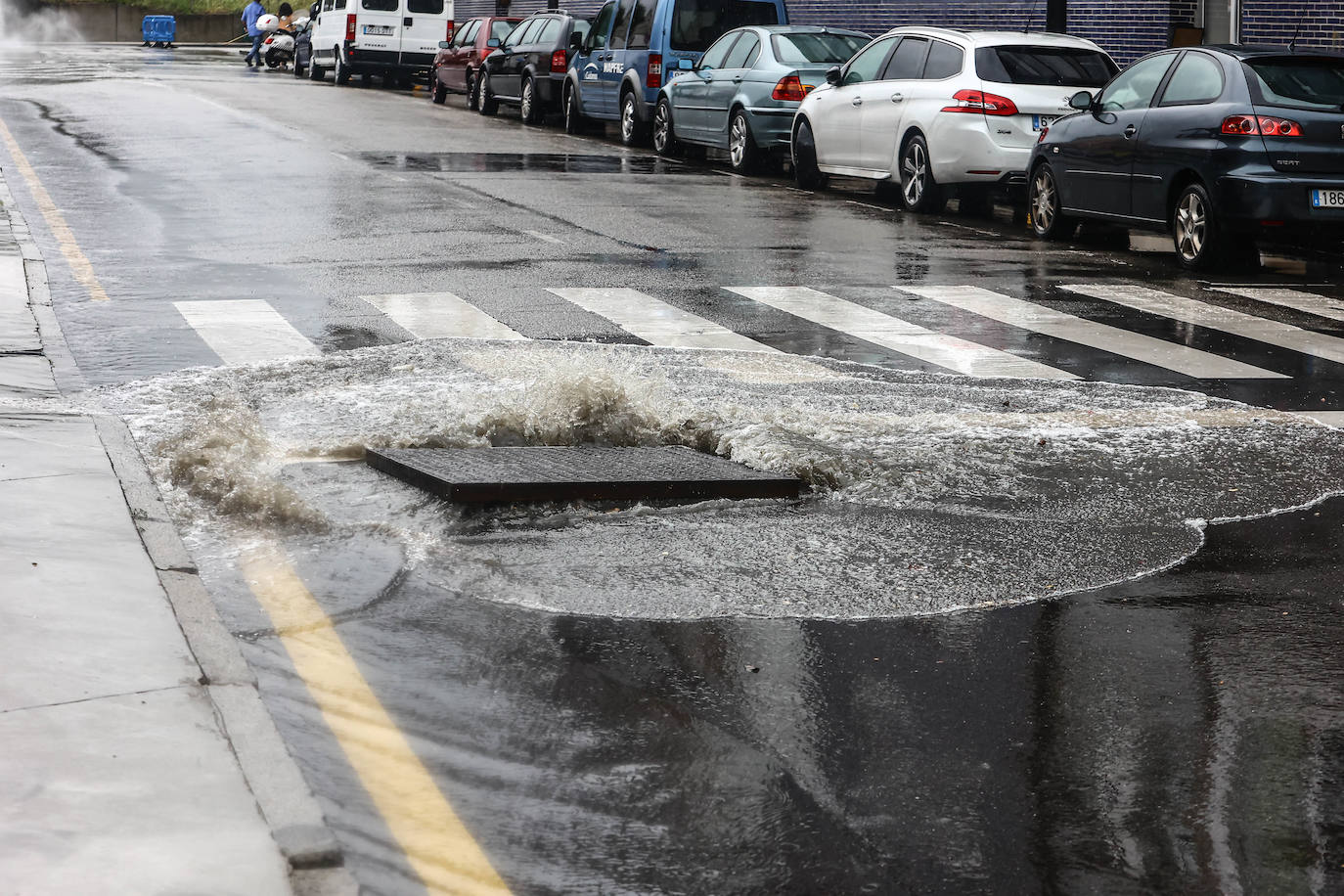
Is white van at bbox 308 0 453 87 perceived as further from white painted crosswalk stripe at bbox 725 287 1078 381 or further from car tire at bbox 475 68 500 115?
white painted crosswalk stripe at bbox 725 287 1078 381

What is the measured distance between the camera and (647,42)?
25.7m

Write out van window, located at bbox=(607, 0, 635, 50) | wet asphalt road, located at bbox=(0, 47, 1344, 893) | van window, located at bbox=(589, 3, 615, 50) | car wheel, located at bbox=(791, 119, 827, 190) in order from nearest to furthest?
wet asphalt road, located at bbox=(0, 47, 1344, 893) < car wheel, located at bbox=(791, 119, 827, 190) < van window, located at bbox=(607, 0, 635, 50) < van window, located at bbox=(589, 3, 615, 50)

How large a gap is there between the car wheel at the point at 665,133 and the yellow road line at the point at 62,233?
814 centimetres

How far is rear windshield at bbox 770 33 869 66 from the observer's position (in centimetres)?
2145

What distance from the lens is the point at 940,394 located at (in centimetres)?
884

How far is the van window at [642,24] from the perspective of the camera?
2570cm

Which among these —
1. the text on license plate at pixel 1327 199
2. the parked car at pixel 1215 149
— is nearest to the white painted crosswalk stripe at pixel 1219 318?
the parked car at pixel 1215 149

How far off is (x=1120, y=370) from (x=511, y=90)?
22.9m

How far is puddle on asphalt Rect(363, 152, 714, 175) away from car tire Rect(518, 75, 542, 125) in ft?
20.9

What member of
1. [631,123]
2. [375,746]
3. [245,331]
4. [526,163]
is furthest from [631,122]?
[375,746]

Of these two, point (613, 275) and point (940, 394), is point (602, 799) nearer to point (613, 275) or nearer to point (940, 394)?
point (940, 394)

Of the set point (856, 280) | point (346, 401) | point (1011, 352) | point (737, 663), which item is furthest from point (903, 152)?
point (737, 663)

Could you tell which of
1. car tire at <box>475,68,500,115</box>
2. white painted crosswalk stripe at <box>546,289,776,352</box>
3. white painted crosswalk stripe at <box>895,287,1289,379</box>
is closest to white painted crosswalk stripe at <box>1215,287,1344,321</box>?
white painted crosswalk stripe at <box>895,287,1289,379</box>

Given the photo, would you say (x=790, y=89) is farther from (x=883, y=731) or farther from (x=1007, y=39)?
(x=883, y=731)
